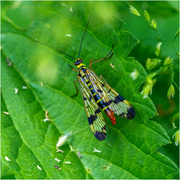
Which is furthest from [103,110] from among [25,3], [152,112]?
[25,3]

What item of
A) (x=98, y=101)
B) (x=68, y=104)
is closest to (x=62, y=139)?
(x=68, y=104)

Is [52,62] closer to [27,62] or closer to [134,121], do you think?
[27,62]

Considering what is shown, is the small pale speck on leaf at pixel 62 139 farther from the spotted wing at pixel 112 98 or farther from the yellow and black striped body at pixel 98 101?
the spotted wing at pixel 112 98

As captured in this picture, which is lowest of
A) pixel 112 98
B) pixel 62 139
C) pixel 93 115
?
pixel 62 139

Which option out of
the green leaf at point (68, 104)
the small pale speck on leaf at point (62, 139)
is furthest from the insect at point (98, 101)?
the small pale speck on leaf at point (62, 139)

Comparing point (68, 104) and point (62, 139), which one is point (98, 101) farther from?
point (62, 139)

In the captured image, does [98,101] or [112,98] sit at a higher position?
[112,98]

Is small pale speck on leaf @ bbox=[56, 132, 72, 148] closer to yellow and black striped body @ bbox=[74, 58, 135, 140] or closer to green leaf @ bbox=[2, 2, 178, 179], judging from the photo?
green leaf @ bbox=[2, 2, 178, 179]
